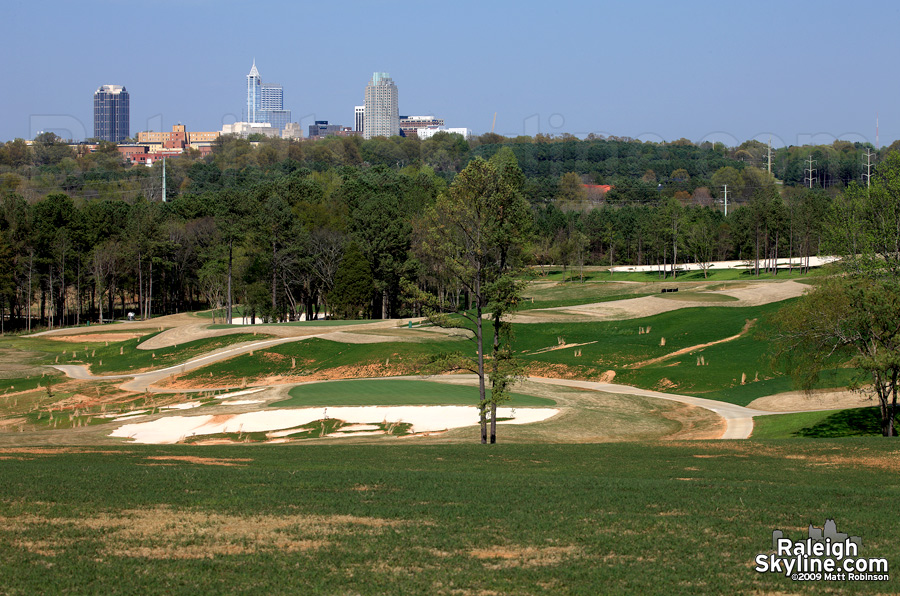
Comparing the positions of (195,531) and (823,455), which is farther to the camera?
(823,455)

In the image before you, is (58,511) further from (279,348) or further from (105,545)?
(279,348)

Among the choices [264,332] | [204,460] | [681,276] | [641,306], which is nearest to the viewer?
[204,460]

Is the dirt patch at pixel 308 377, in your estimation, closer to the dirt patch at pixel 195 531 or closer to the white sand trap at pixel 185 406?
the white sand trap at pixel 185 406

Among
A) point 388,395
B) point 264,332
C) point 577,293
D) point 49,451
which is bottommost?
point 388,395

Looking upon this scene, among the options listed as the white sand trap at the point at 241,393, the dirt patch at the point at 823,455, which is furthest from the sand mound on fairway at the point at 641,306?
the dirt patch at the point at 823,455

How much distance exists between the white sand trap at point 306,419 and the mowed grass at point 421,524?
13.9m

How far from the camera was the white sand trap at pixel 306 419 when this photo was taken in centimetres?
3762

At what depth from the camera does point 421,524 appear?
15180 millimetres

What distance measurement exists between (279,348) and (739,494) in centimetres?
5105

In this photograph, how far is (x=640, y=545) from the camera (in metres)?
13.9

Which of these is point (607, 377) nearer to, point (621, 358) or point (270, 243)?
point (621, 358)

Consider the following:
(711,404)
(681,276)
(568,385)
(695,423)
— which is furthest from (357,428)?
(681,276)

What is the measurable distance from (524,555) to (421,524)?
2.57 meters

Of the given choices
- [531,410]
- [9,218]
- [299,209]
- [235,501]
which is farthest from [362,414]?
[9,218]
